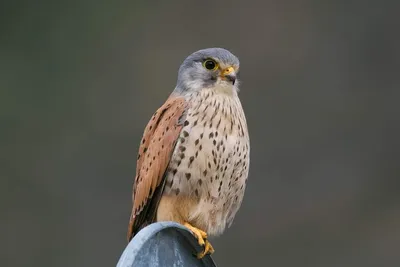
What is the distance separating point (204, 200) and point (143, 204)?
14 cm

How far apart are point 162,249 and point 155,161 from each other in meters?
0.60

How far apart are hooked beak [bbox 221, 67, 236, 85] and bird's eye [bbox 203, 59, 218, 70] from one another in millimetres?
23

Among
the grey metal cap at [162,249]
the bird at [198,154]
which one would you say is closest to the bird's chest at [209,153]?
the bird at [198,154]

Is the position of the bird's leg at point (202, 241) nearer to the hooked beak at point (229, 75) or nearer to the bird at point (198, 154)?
the bird at point (198, 154)

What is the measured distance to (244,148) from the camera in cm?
180

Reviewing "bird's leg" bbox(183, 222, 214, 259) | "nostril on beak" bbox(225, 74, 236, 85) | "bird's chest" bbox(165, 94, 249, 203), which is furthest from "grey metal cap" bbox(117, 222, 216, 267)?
"nostril on beak" bbox(225, 74, 236, 85)

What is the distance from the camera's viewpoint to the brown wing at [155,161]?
175 cm

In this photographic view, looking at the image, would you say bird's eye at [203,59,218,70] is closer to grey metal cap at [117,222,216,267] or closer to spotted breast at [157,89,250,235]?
spotted breast at [157,89,250,235]

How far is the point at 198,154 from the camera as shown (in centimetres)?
172

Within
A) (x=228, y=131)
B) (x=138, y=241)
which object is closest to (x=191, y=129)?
(x=228, y=131)

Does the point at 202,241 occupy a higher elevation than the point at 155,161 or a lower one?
lower

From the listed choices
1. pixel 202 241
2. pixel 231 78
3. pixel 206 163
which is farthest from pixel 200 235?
pixel 231 78

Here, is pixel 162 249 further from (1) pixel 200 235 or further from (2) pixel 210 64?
(2) pixel 210 64

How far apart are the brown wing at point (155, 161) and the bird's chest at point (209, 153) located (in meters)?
0.02
